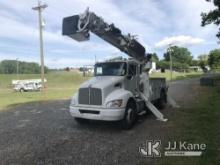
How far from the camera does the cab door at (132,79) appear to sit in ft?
31.6

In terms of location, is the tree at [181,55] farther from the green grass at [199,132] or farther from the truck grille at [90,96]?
the truck grille at [90,96]

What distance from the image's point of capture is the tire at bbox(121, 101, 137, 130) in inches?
345

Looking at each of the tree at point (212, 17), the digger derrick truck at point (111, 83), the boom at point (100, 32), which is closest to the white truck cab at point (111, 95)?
the digger derrick truck at point (111, 83)

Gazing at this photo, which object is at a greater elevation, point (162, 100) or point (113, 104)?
point (113, 104)

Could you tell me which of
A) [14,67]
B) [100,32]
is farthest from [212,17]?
[14,67]

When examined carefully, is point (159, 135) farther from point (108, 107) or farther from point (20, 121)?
point (20, 121)

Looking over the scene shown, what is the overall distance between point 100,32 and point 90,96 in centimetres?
223

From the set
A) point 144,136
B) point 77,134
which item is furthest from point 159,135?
point 77,134

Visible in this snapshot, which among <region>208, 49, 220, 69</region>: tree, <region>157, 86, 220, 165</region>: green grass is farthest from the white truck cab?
<region>208, 49, 220, 69</region>: tree

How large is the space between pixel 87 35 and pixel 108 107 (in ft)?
7.75

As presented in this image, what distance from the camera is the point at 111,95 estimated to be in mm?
8586

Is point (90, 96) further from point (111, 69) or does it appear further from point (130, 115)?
point (111, 69)

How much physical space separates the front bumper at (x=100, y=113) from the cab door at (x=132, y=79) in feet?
4.62

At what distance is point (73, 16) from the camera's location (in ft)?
25.7
